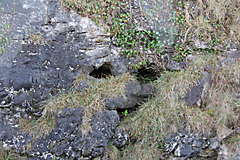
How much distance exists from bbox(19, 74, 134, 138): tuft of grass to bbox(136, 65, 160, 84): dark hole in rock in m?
0.78

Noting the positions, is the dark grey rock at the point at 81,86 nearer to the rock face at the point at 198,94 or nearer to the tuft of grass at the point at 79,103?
the tuft of grass at the point at 79,103

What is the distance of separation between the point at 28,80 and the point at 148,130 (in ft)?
8.36

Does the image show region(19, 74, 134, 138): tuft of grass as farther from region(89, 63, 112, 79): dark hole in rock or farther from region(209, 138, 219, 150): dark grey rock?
region(209, 138, 219, 150): dark grey rock

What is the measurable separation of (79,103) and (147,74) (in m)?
1.95

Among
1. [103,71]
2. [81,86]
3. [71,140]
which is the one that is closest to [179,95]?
[103,71]

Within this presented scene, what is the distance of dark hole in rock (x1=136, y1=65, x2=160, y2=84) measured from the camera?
4968 millimetres

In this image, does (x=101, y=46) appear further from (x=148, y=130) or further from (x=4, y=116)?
(x=4, y=116)

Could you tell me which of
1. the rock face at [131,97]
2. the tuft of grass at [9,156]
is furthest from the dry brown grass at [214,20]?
the tuft of grass at [9,156]

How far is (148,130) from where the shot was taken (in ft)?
13.5

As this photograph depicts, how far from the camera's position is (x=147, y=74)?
16.8ft

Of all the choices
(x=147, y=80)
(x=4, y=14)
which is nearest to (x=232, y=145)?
(x=147, y=80)

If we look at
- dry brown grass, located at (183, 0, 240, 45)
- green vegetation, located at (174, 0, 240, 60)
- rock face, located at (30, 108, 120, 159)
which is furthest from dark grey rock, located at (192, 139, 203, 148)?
dry brown grass, located at (183, 0, 240, 45)

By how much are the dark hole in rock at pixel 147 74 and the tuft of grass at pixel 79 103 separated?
0.78 m

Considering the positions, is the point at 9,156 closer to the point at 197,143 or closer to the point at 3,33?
the point at 3,33
